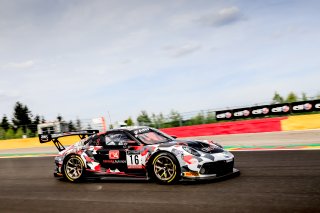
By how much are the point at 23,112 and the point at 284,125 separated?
72.4m

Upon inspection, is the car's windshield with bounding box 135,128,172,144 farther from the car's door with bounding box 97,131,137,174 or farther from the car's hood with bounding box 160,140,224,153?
the car's hood with bounding box 160,140,224,153

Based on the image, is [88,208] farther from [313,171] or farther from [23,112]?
[23,112]

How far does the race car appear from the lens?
7.47 m

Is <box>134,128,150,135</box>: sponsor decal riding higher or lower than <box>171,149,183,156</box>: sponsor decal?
higher

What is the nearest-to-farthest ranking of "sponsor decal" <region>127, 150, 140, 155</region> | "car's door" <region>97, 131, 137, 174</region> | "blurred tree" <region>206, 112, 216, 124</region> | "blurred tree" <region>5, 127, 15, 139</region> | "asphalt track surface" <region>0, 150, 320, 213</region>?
"asphalt track surface" <region>0, 150, 320, 213</region> → "sponsor decal" <region>127, 150, 140, 155</region> → "car's door" <region>97, 131, 137, 174</region> → "blurred tree" <region>206, 112, 216, 124</region> → "blurred tree" <region>5, 127, 15, 139</region>

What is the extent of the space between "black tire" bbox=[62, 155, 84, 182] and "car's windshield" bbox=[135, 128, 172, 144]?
161 centimetres

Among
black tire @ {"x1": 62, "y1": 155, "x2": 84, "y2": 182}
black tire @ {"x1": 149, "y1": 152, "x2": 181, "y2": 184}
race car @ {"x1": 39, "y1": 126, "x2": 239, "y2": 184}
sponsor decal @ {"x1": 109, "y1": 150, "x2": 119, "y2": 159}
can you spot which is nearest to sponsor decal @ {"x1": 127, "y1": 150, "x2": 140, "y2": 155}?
race car @ {"x1": 39, "y1": 126, "x2": 239, "y2": 184}

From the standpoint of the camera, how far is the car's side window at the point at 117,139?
27.8 feet

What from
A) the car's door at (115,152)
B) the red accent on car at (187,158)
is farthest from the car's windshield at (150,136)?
the red accent on car at (187,158)

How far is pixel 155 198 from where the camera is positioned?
6738mm

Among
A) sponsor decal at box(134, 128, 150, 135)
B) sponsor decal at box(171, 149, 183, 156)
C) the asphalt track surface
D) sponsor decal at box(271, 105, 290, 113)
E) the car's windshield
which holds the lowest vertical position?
the asphalt track surface

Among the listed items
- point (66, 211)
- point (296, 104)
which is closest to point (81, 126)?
point (296, 104)

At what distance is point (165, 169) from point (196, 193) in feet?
3.84

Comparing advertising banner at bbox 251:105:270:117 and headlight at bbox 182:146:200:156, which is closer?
headlight at bbox 182:146:200:156
